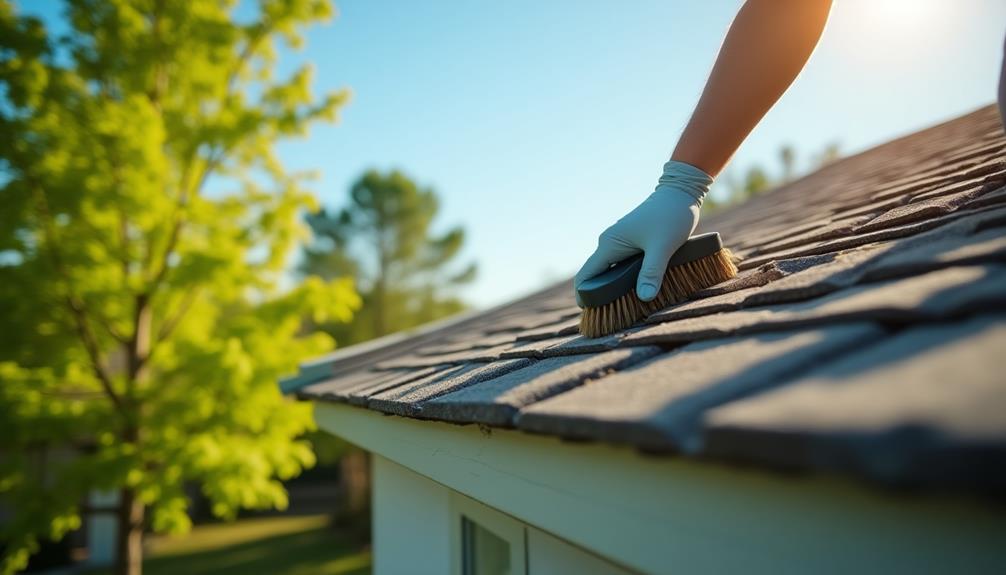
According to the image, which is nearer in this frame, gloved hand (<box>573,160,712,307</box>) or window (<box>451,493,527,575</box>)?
gloved hand (<box>573,160,712,307</box>)

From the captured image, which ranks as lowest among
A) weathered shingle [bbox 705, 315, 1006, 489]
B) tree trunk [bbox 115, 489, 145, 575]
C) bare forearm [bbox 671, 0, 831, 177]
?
tree trunk [bbox 115, 489, 145, 575]

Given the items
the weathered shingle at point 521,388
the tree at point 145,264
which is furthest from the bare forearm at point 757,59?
the tree at point 145,264

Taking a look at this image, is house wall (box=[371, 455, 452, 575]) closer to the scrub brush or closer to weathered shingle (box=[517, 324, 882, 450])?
the scrub brush

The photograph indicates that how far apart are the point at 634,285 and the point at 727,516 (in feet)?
3.16

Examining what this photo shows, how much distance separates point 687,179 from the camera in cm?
163

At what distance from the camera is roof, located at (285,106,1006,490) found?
460 mm

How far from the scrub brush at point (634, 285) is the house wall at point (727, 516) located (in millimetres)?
555

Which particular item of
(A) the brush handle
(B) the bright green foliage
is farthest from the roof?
(B) the bright green foliage

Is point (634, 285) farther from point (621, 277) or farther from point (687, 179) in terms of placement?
point (687, 179)

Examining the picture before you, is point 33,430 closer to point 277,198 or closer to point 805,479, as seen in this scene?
point 277,198

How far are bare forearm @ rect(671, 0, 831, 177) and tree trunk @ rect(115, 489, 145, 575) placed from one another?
825cm

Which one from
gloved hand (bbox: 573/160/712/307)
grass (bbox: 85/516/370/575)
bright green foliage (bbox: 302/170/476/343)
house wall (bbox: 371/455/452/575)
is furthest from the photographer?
bright green foliage (bbox: 302/170/476/343)

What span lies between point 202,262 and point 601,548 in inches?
242

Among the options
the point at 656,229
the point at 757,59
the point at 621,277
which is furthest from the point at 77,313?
the point at 757,59
